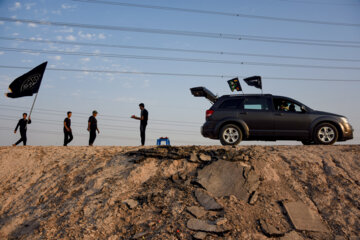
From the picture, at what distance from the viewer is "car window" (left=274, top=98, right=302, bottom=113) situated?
9.89 metres

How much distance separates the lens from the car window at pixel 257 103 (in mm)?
9891

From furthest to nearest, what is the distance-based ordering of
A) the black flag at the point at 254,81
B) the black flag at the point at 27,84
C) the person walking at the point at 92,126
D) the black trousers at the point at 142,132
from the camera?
1. the black flag at the point at 254,81
2. the black flag at the point at 27,84
3. the person walking at the point at 92,126
4. the black trousers at the point at 142,132

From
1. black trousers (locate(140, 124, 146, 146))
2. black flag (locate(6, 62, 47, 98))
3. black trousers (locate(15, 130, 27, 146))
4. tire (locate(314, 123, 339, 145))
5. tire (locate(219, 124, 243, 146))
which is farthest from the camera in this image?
black flag (locate(6, 62, 47, 98))

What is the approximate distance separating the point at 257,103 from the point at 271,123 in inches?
34.3

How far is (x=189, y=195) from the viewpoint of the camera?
6750 mm

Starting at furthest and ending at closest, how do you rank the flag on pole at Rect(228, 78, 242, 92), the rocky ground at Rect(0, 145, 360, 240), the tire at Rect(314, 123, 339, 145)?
the flag on pole at Rect(228, 78, 242, 92)
the tire at Rect(314, 123, 339, 145)
the rocky ground at Rect(0, 145, 360, 240)

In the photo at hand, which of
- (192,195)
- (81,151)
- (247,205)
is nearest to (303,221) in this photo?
(247,205)

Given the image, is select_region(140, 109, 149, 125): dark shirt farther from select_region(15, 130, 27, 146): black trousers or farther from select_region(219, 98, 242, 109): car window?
select_region(15, 130, 27, 146): black trousers

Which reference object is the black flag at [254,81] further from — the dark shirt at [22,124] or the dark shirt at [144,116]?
the dark shirt at [22,124]

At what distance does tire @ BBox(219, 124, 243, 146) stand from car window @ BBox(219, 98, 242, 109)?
0.68 m

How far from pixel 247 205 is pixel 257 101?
181 inches

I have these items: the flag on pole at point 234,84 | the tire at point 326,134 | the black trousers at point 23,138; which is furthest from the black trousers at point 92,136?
the tire at point 326,134

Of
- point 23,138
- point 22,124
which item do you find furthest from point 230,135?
point 22,124

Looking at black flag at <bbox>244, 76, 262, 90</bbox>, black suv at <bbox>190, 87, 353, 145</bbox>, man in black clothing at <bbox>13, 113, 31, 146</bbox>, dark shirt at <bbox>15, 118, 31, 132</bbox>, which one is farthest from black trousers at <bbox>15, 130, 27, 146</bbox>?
black flag at <bbox>244, 76, 262, 90</bbox>
